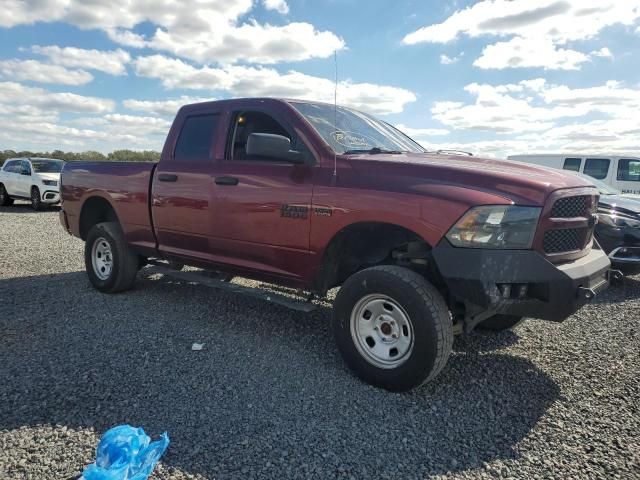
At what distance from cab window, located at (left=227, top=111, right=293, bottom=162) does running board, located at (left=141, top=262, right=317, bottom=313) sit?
3.88ft

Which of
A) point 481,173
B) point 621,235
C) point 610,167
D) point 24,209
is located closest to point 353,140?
point 481,173

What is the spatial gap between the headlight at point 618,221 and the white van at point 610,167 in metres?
5.78

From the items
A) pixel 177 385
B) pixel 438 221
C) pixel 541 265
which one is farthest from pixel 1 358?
pixel 541 265

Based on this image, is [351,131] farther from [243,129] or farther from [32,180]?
[32,180]

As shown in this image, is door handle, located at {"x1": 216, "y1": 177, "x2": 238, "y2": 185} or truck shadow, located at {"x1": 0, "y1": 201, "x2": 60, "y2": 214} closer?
door handle, located at {"x1": 216, "y1": 177, "x2": 238, "y2": 185}

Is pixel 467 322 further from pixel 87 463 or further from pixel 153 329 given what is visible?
pixel 153 329

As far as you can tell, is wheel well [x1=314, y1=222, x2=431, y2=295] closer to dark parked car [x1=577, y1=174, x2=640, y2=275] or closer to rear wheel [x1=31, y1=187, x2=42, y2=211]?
dark parked car [x1=577, y1=174, x2=640, y2=275]

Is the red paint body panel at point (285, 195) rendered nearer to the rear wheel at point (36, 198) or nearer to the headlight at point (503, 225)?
the headlight at point (503, 225)

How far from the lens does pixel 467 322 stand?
347 cm

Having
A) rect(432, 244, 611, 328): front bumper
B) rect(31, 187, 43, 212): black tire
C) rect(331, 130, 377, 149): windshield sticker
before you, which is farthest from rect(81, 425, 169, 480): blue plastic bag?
rect(31, 187, 43, 212): black tire

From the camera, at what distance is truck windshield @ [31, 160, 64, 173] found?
16750 millimetres

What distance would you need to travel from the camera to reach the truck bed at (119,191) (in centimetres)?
519

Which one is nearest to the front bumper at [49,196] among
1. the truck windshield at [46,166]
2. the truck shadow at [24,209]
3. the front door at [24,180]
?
the truck shadow at [24,209]

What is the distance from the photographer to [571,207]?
330 cm
